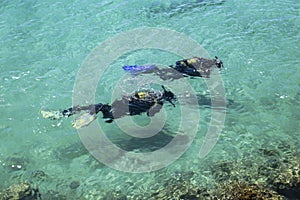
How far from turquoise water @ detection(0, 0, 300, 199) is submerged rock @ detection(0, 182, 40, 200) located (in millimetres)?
206

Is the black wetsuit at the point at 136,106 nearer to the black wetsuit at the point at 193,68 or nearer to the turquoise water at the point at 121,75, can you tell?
the turquoise water at the point at 121,75

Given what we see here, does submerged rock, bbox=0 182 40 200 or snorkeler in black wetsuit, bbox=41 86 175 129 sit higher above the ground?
snorkeler in black wetsuit, bbox=41 86 175 129

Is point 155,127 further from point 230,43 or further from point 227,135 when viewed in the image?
point 230,43

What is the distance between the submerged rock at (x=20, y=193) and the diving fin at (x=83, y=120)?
5.49ft

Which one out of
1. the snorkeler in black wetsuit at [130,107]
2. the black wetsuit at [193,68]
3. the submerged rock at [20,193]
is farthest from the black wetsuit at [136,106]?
the submerged rock at [20,193]

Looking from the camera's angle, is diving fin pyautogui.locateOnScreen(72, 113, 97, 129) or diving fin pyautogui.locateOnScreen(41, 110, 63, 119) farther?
diving fin pyautogui.locateOnScreen(41, 110, 63, 119)

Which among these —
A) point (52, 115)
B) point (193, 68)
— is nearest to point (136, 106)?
point (193, 68)

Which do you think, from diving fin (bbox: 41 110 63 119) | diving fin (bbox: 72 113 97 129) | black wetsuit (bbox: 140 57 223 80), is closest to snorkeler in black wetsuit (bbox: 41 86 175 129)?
diving fin (bbox: 72 113 97 129)

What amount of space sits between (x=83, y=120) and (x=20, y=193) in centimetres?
212

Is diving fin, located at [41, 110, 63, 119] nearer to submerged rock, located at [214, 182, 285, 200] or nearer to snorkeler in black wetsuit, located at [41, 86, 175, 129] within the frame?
snorkeler in black wetsuit, located at [41, 86, 175, 129]

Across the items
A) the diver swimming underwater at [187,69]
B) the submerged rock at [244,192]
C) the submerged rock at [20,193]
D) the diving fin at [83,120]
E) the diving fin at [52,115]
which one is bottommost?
the submerged rock at [244,192]

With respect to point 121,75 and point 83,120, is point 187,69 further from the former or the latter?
point 83,120

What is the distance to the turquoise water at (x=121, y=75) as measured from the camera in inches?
332

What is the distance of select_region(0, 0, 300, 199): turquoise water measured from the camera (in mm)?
8422
